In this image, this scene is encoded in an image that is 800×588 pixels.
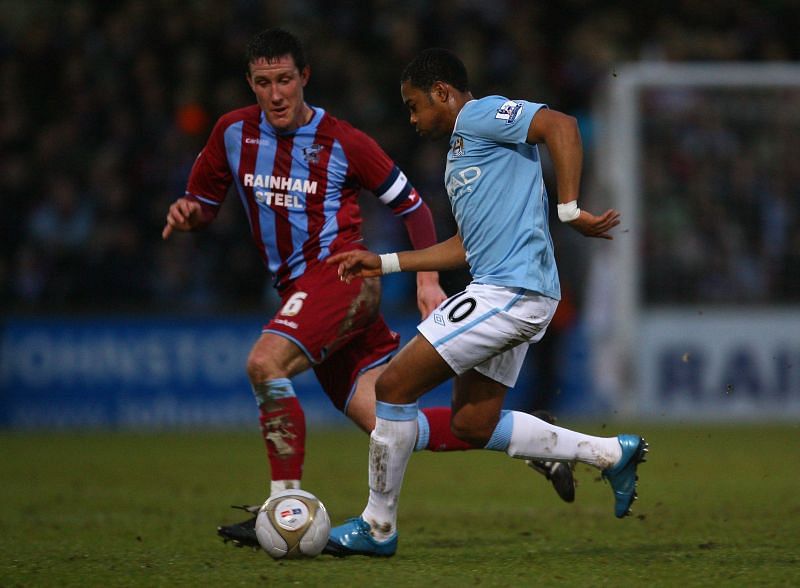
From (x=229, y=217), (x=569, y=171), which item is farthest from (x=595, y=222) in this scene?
(x=229, y=217)

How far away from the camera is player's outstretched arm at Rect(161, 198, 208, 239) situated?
6223 mm

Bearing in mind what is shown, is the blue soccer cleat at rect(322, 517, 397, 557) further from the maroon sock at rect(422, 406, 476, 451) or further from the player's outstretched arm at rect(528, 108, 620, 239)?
the player's outstretched arm at rect(528, 108, 620, 239)

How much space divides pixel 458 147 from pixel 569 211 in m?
0.60

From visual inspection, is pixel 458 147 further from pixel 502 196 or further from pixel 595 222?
pixel 595 222

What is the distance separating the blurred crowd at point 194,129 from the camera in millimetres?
12750

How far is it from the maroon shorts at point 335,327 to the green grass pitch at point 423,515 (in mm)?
855

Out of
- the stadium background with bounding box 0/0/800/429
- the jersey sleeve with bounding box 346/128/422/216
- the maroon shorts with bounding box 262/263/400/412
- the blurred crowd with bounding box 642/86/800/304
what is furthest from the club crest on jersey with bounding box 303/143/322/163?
the blurred crowd with bounding box 642/86/800/304

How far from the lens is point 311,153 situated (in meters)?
6.36

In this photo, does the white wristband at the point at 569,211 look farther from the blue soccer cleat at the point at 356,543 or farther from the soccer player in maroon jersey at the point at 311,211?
the blue soccer cleat at the point at 356,543

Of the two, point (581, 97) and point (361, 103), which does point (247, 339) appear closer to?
point (361, 103)

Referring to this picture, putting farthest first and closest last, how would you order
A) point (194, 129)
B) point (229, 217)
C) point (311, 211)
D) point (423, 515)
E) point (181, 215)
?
point (194, 129), point (229, 217), point (423, 515), point (311, 211), point (181, 215)

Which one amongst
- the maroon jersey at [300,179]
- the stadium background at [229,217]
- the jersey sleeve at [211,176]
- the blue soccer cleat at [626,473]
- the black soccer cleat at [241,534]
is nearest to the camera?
the black soccer cleat at [241,534]

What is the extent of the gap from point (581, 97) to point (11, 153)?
6.05 metres

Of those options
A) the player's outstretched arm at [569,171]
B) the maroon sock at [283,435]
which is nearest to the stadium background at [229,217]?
Answer: the maroon sock at [283,435]
